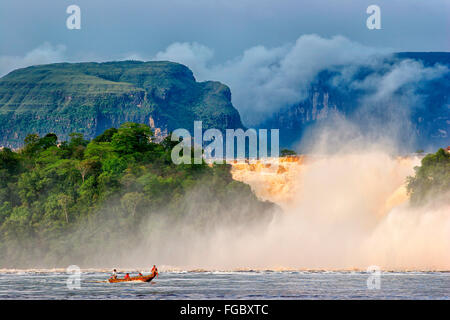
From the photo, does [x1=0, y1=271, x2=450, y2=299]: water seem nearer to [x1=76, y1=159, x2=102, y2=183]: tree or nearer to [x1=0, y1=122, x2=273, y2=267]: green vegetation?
[x1=0, y1=122, x2=273, y2=267]: green vegetation

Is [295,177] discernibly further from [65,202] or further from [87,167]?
[65,202]

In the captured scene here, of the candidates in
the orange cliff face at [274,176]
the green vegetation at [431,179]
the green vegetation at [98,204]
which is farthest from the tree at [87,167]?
the green vegetation at [431,179]

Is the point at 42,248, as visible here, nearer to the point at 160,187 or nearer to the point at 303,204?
the point at 160,187

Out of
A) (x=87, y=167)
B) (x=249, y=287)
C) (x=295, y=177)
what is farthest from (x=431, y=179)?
(x=249, y=287)

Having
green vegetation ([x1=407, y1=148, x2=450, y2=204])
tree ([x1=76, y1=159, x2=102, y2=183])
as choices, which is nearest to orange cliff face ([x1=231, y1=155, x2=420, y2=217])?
green vegetation ([x1=407, y1=148, x2=450, y2=204])

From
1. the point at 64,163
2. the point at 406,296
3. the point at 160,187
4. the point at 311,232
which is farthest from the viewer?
the point at 64,163

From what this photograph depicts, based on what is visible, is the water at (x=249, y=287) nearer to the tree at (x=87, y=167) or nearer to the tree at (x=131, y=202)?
the tree at (x=131, y=202)
